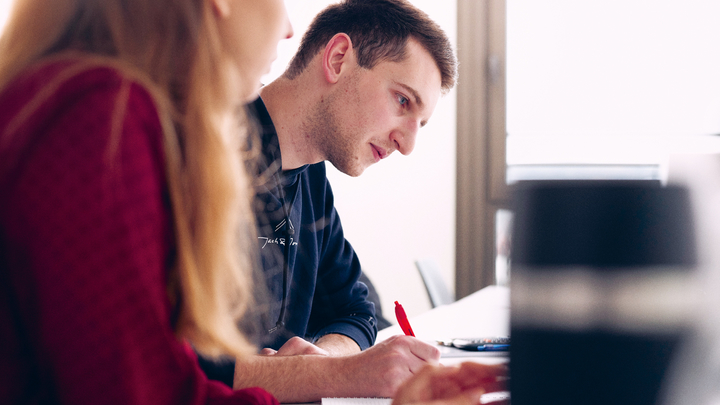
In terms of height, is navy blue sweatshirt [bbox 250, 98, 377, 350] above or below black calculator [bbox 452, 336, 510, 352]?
above

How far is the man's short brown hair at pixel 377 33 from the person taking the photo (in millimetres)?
1416

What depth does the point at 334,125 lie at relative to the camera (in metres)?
1.45

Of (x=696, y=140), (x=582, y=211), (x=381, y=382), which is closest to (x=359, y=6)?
(x=381, y=382)

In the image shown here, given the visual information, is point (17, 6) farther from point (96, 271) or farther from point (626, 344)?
point (626, 344)

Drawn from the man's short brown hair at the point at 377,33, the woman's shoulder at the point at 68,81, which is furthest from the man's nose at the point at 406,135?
the woman's shoulder at the point at 68,81

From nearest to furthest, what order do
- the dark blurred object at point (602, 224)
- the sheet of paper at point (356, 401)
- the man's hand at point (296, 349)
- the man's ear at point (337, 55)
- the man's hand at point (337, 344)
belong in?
the dark blurred object at point (602, 224), the sheet of paper at point (356, 401), the man's hand at point (296, 349), the man's hand at point (337, 344), the man's ear at point (337, 55)

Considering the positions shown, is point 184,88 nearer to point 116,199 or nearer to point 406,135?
point 116,199

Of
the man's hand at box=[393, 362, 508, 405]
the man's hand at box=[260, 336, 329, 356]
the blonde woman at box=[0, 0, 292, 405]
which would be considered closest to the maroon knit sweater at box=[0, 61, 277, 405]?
the blonde woman at box=[0, 0, 292, 405]

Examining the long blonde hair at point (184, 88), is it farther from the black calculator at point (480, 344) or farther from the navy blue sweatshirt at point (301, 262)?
the black calculator at point (480, 344)

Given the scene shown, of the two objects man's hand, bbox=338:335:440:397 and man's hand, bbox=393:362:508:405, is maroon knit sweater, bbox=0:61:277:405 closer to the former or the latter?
man's hand, bbox=393:362:508:405

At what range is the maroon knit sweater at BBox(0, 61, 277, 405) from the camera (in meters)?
0.46

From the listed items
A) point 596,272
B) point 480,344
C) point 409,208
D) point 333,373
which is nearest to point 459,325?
point 480,344

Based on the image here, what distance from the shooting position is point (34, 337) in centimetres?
49

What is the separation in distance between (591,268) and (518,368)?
98 millimetres
